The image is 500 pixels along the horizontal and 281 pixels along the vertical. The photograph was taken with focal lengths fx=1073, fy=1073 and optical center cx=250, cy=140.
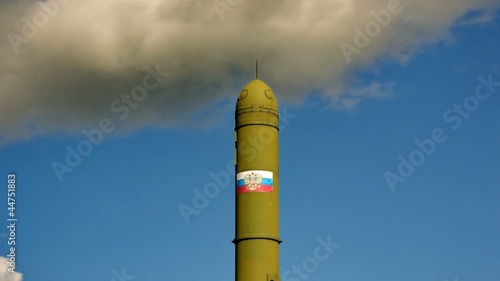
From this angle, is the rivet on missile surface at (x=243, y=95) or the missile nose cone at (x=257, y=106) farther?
the rivet on missile surface at (x=243, y=95)

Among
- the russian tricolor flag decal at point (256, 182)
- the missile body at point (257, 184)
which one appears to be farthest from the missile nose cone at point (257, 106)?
the russian tricolor flag decal at point (256, 182)

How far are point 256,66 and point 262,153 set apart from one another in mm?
6636

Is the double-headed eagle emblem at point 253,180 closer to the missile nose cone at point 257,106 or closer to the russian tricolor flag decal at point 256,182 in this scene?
the russian tricolor flag decal at point 256,182

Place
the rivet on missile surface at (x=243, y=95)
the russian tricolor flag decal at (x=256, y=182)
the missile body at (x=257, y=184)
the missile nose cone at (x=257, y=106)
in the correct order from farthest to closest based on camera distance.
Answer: the rivet on missile surface at (x=243, y=95) < the missile nose cone at (x=257, y=106) < the russian tricolor flag decal at (x=256, y=182) < the missile body at (x=257, y=184)

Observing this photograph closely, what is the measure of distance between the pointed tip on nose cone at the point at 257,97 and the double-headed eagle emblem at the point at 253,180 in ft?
14.5

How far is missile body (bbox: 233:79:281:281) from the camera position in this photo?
2502 inches

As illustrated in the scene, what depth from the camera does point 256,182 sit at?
64812 mm

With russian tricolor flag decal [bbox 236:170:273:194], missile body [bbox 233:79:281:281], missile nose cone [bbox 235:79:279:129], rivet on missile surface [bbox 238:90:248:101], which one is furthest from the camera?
rivet on missile surface [bbox 238:90:248:101]

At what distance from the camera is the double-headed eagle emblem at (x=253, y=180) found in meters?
64.8

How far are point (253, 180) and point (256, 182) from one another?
225 mm

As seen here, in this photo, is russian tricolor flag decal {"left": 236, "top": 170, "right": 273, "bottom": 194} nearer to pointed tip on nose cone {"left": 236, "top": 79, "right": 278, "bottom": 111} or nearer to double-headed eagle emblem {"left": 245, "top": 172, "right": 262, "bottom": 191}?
double-headed eagle emblem {"left": 245, "top": 172, "right": 262, "bottom": 191}

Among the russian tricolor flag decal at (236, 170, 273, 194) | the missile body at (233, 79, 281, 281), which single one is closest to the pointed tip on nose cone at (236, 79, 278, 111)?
the missile body at (233, 79, 281, 281)

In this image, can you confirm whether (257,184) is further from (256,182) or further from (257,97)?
(257,97)

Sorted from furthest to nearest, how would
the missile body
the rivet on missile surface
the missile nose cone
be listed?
1. the rivet on missile surface
2. the missile nose cone
3. the missile body
